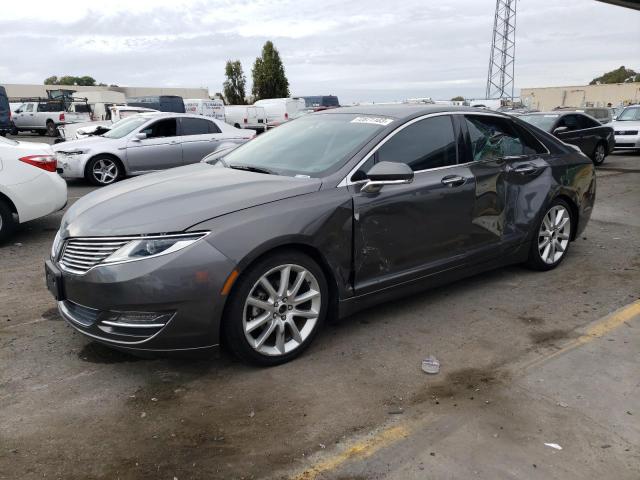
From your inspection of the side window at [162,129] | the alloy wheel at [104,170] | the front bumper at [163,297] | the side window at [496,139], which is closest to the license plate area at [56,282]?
the front bumper at [163,297]

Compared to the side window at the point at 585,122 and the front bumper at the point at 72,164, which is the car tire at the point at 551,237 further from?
the side window at the point at 585,122

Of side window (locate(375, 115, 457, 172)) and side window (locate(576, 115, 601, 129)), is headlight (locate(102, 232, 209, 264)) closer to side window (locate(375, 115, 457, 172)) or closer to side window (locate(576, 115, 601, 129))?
side window (locate(375, 115, 457, 172))

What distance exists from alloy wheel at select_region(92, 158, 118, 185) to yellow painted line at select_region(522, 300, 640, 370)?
31.3ft

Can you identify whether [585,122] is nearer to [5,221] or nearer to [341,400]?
[5,221]

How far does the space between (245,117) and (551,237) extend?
75.1ft

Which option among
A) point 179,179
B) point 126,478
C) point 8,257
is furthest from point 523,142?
point 8,257

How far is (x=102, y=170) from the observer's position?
37.0 feet

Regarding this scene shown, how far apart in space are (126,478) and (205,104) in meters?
26.4

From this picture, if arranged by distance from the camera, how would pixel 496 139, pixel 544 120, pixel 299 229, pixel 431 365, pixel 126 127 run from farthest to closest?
pixel 544 120, pixel 126 127, pixel 496 139, pixel 431 365, pixel 299 229

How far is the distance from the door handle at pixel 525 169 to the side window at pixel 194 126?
8319mm

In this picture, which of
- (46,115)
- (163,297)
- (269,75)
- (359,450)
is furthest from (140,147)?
(269,75)

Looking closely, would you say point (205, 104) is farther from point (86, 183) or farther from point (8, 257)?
point (8, 257)

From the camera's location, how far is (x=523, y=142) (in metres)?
5.23

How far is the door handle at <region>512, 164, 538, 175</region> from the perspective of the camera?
5004 mm
